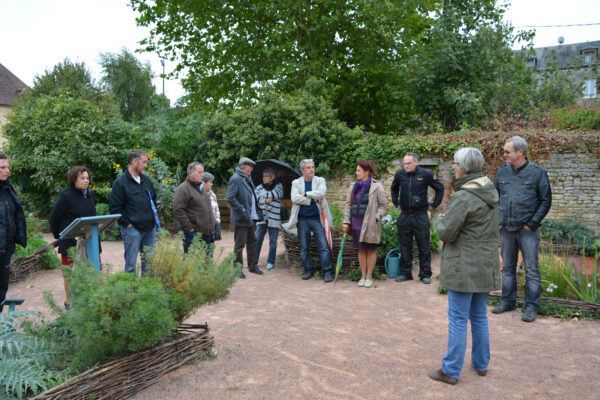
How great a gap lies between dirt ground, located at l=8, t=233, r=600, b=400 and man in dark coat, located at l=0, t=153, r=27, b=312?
4.83ft

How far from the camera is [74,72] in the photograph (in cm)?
2914

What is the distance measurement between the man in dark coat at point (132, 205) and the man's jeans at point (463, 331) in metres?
3.88

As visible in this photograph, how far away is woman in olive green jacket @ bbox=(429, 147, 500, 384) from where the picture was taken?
348 cm

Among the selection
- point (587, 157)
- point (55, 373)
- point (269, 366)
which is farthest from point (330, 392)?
point (587, 157)

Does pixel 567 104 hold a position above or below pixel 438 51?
below

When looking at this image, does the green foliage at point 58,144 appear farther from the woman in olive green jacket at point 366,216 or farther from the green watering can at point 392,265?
the green watering can at point 392,265

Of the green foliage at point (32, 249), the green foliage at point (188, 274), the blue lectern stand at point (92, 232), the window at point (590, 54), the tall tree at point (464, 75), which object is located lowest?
the green foliage at point (32, 249)

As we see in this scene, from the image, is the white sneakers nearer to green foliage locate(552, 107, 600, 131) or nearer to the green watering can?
the green watering can

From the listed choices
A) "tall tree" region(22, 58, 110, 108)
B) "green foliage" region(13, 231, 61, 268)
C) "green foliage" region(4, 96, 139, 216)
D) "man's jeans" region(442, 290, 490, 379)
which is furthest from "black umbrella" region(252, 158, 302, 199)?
"tall tree" region(22, 58, 110, 108)

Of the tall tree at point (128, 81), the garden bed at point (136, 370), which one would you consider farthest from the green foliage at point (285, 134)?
the tall tree at point (128, 81)

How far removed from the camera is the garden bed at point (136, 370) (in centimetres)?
299

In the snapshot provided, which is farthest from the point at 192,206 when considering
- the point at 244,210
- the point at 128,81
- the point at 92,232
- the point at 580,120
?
the point at 128,81

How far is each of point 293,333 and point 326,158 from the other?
8.60 meters

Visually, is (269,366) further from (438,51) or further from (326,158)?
(438,51)
